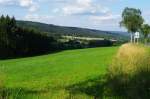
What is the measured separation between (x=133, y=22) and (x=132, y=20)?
2.73 ft

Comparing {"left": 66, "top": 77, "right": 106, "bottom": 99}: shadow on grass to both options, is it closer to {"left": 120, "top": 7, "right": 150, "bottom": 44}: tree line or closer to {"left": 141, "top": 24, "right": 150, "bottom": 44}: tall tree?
{"left": 120, "top": 7, "right": 150, "bottom": 44}: tree line

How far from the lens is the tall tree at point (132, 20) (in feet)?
314

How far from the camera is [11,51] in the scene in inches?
3519

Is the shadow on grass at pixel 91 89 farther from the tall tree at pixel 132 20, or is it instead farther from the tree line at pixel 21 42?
the tall tree at pixel 132 20

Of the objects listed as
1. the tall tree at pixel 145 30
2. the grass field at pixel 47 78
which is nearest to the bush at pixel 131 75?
the grass field at pixel 47 78

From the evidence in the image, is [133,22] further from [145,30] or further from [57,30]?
[57,30]

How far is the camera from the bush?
14546mm

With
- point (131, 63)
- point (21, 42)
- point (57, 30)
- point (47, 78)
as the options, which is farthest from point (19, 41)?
point (131, 63)

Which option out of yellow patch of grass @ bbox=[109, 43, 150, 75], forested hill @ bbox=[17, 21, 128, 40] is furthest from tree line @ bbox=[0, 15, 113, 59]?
yellow patch of grass @ bbox=[109, 43, 150, 75]

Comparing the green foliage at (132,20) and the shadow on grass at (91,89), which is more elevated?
the green foliage at (132,20)

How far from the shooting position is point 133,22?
96312mm

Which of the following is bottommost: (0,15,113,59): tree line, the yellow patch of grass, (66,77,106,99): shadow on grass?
(0,15,113,59): tree line

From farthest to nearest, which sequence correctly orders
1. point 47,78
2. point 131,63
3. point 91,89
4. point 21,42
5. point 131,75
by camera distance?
point 21,42
point 47,78
point 131,63
point 91,89
point 131,75

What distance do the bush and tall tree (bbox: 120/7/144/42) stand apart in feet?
247
